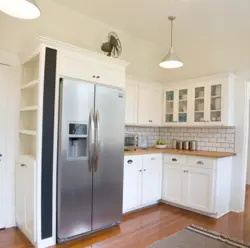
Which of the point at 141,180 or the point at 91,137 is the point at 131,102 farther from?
the point at 91,137

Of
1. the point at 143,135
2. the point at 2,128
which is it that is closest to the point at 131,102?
the point at 143,135

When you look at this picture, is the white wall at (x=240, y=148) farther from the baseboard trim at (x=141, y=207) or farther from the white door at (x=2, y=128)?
the white door at (x=2, y=128)

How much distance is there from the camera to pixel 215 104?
12.5ft

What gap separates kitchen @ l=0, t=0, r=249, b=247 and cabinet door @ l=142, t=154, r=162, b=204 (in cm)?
2

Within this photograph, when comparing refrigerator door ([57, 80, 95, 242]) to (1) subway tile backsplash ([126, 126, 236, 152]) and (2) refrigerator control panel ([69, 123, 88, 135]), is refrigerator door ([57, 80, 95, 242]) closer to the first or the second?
(2) refrigerator control panel ([69, 123, 88, 135])

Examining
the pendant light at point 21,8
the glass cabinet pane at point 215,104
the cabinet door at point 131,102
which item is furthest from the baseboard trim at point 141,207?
the pendant light at point 21,8

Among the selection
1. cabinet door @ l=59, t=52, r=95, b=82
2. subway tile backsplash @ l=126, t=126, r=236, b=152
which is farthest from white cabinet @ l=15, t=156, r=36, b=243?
subway tile backsplash @ l=126, t=126, r=236, b=152

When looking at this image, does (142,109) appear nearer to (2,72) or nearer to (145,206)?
(145,206)

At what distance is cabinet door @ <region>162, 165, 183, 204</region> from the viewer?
12.3 feet

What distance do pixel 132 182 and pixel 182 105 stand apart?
1760 millimetres

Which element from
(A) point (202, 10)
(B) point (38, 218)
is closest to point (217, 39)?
(A) point (202, 10)

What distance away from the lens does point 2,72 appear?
2854mm

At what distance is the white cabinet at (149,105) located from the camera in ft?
13.6

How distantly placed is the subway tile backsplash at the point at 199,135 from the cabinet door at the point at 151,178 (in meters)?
0.73
